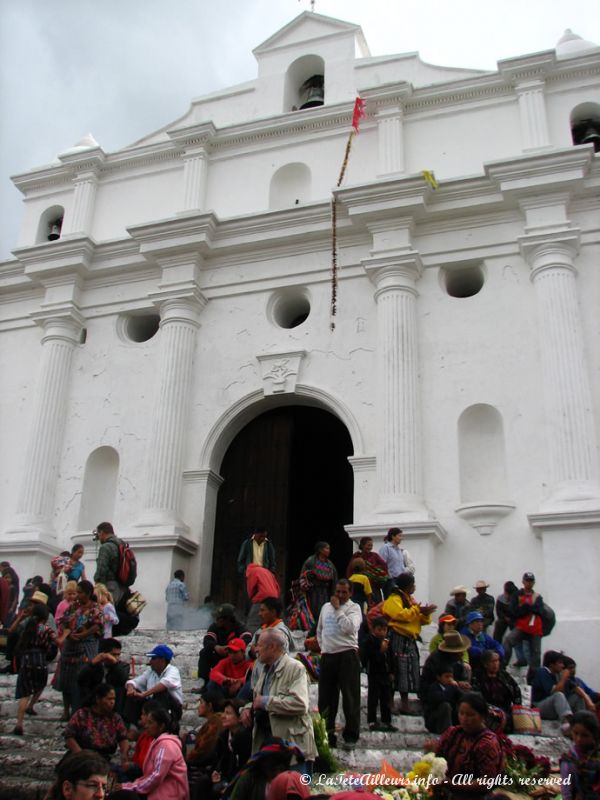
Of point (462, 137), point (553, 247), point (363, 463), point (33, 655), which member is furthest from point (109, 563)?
point (462, 137)

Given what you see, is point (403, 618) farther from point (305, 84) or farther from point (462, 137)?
point (305, 84)

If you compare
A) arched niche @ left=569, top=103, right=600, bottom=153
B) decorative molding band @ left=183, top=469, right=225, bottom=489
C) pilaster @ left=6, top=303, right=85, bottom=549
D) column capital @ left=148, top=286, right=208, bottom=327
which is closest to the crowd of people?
decorative molding band @ left=183, top=469, right=225, bottom=489

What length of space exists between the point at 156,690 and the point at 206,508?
7959 mm

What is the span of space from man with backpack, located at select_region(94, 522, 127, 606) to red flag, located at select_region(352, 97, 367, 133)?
32.7ft

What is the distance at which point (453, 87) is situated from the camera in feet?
57.9

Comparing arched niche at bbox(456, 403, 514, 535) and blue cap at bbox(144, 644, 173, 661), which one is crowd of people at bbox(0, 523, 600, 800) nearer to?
blue cap at bbox(144, 644, 173, 661)

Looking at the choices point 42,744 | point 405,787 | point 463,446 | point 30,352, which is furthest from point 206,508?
point 405,787

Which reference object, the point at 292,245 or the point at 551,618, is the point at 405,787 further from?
the point at 292,245

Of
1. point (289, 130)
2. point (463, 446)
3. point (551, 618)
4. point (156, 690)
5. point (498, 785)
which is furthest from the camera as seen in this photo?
point (289, 130)

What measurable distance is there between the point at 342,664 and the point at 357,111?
40.4 ft

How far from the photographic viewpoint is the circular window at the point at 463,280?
16.6 meters

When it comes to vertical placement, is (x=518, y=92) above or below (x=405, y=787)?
above

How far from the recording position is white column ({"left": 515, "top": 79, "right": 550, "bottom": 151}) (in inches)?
651

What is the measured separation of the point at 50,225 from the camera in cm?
2092
